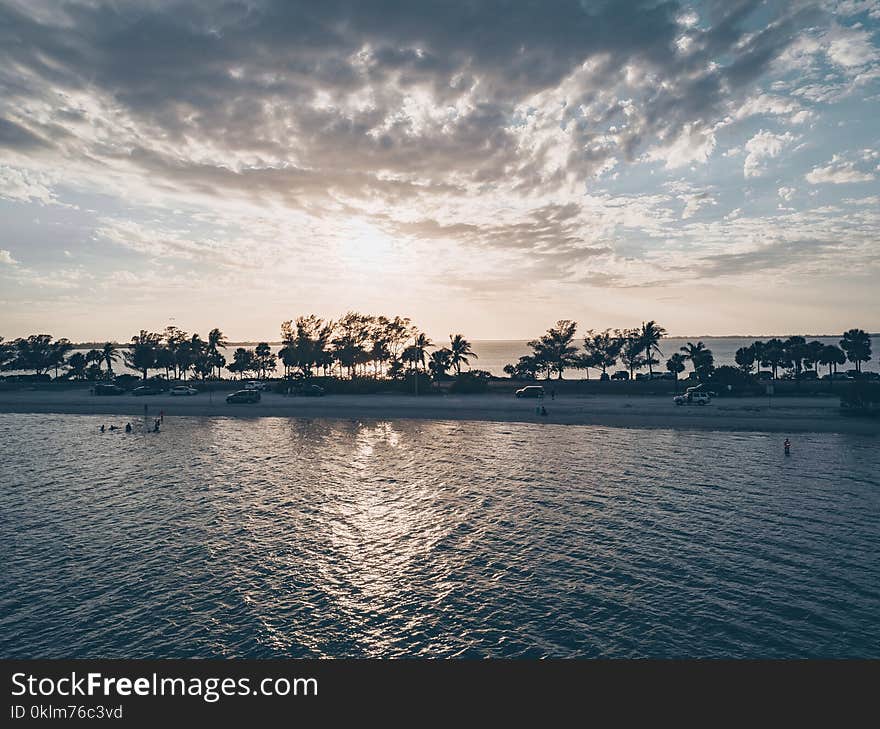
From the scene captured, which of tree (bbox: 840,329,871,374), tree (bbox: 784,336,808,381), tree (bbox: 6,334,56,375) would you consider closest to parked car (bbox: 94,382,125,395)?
tree (bbox: 6,334,56,375)

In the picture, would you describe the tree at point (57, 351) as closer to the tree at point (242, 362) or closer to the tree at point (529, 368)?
the tree at point (242, 362)

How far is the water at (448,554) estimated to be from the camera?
781 inches

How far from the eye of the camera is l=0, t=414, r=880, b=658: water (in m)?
19.8

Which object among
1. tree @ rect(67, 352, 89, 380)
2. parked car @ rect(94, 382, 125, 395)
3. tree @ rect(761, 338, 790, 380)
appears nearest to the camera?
parked car @ rect(94, 382, 125, 395)

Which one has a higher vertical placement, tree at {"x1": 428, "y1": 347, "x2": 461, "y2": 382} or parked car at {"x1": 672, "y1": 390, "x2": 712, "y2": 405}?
tree at {"x1": 428, "y1": 347, "x2": 461, "y2": 382}

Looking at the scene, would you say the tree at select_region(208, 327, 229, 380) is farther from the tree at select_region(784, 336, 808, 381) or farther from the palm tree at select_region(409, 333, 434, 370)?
the tree at select_region(784, 336, 808, 381)

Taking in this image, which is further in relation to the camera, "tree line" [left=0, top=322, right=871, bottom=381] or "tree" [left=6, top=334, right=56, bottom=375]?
"tree" [left=6, top=334, right=56, bottom=375]

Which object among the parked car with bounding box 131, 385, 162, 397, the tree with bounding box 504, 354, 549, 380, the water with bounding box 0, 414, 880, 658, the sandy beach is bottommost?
the water with bounding box 0, 414, 880, 658

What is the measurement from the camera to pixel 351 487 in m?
41.3

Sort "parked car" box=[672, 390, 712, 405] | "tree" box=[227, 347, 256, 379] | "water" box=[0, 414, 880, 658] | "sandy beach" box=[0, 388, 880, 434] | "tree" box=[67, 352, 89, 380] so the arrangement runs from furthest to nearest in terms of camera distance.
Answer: "tree" box=[227, 347, 256, 379] < "tree" box=[67, 352, 89, 380] < "parked car" box=[672, 390, 712, 405] < "sandy beach" box=[0, 388, 880, 434] < "water" box=[0, 414, 880, 658]

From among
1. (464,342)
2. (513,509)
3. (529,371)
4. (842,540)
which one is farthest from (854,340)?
(513,509)

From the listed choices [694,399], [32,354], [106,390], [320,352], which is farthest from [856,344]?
[32,354]

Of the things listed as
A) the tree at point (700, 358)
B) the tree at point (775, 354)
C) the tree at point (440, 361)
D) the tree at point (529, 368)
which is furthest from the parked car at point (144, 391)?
the tree at point (775, 354)

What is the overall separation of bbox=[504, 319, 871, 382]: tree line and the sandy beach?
24.9m
